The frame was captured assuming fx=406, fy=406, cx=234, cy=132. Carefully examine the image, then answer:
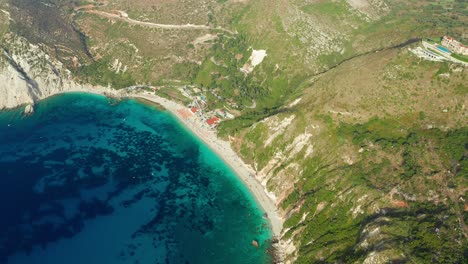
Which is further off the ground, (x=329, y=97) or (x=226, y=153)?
(x=329, y=97)

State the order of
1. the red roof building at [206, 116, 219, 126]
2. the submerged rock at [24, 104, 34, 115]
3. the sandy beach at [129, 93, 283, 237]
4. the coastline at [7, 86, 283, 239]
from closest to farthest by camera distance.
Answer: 1. the sandy beach at [129, 93, 283, 237]
2. the coastline at [7, 86, 283, 239]
3. the red roof building at [206, 116, 219, 126]
4. the submerged rock at [24, 104, 34, 115]

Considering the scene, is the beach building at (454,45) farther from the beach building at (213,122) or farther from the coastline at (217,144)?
the beach building at (213,122)

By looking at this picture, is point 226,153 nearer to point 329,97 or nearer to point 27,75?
point 329,97

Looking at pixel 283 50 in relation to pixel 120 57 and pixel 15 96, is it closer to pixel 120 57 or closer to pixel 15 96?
pixel 120 57

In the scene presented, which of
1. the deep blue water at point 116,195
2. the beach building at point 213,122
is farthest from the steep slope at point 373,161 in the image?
the beach building at point 213,122

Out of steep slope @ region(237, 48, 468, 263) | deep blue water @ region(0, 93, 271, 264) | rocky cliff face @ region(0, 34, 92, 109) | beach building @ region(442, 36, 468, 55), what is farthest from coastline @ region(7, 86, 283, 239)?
beach building @ region(442, 36, 468, 55)

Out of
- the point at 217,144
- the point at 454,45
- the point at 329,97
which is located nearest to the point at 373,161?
the point at 329,97

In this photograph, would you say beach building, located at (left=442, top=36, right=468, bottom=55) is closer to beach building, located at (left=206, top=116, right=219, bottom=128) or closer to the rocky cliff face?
beach building, located at (left=206, top=116, right=219, bottom=128)
